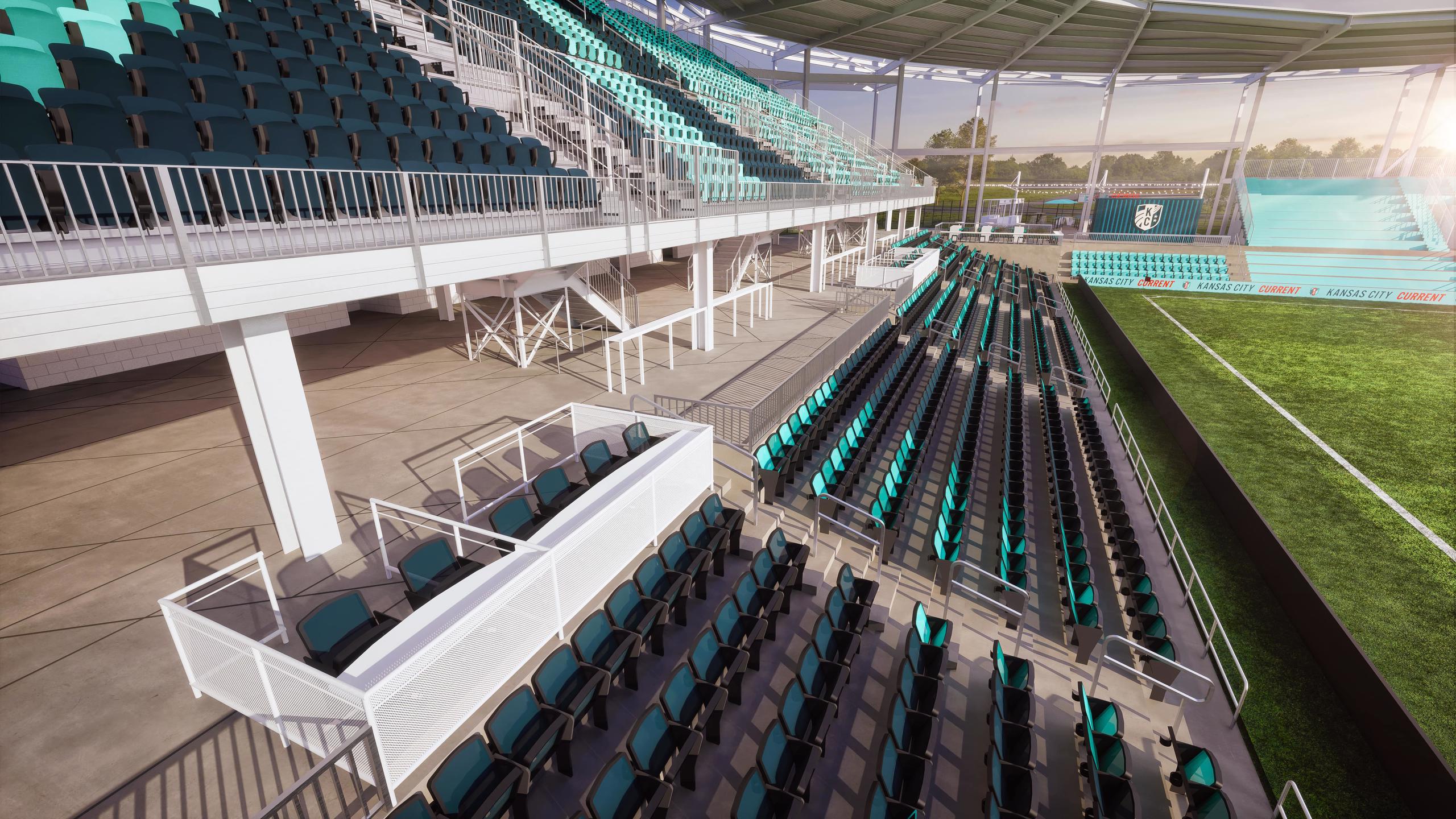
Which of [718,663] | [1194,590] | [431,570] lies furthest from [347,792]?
[1194,590]

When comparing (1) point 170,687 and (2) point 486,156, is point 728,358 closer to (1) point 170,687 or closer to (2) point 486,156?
(2) point 486,156

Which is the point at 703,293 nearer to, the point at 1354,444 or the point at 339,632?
the point at 339,632

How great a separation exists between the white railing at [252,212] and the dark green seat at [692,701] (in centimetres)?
518

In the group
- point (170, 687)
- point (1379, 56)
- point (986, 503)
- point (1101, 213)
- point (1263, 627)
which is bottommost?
point (1263, 627)

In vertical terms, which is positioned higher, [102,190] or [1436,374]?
[102,190]

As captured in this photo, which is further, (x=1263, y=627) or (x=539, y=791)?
(x=1263, y=627)

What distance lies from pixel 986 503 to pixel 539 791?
783 centimetres

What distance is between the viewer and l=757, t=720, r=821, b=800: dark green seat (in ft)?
13.6

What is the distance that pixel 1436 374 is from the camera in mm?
19156

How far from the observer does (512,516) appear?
642cm

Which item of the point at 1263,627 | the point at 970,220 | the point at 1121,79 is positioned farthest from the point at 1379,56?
the point at 1263,627

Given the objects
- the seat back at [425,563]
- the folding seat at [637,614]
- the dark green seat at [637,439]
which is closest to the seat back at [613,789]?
the folding seat at [637,614]

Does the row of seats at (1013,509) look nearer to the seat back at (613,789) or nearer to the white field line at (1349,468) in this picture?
the seat back at (613,789)

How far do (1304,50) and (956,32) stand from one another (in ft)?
63.0
